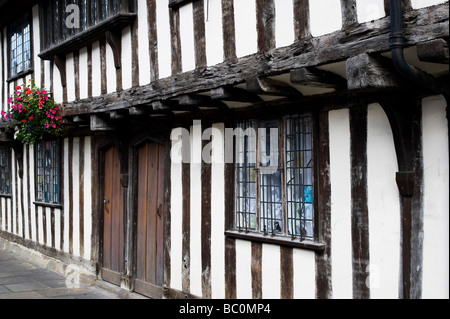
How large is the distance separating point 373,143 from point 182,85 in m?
2.15

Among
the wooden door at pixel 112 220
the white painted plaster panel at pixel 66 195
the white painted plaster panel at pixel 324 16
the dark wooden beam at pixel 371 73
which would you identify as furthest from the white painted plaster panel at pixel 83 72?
the dark wooden beam at pixel 371 73

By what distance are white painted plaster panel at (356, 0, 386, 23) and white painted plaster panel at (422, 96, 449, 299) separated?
0.71 meters

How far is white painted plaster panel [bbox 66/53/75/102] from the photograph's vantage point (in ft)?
25.5

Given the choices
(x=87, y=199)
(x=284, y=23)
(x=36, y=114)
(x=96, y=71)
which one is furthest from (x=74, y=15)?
(x=284, y=23)

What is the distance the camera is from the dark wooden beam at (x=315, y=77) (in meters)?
3.81

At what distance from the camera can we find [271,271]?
477 cm

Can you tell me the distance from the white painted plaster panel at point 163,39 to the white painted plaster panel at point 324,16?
2.14 metres

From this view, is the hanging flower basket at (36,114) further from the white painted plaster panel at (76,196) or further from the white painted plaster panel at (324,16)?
the white painted plaster panel at (324,16)

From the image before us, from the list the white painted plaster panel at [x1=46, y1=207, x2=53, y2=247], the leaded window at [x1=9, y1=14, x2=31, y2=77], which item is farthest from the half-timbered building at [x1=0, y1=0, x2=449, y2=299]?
the leaded window at [x1=9, y1=14, x2=31, y2=77]

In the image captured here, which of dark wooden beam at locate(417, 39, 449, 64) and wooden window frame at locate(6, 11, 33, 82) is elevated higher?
wooden window frame at locate(6, 11, 33, 82)

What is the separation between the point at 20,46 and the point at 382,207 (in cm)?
841

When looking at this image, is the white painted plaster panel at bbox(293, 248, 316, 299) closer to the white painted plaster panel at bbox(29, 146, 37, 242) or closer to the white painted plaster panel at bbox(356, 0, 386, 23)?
the white painted plaster panel at bbox(356, 0, 386, 23)

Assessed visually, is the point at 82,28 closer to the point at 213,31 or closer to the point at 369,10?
the point at 213,31
